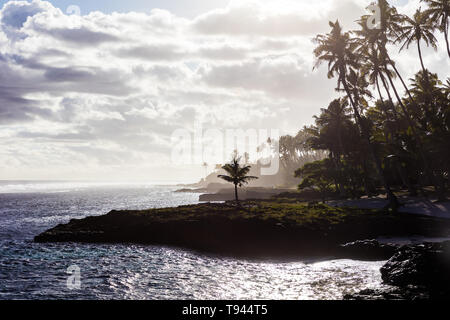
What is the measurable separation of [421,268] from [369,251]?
7660mm

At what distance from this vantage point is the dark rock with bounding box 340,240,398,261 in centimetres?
2263

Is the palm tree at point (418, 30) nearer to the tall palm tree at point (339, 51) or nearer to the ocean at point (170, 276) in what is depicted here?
the tall palm tree at point (339, 51)

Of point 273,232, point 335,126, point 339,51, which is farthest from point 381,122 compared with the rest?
point 273,232

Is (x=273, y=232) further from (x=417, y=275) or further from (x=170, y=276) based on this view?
(x=417, y=275)

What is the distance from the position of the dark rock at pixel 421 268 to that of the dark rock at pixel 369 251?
5059 mm

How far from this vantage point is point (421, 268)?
15.9 meters

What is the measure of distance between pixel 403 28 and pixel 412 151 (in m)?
15.7

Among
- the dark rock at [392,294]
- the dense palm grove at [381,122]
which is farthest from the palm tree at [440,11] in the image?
the dark rock at [392,294]

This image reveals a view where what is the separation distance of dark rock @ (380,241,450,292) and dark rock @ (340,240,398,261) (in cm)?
506

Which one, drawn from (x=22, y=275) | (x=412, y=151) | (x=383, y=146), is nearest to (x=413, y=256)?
(x=22, y=275)

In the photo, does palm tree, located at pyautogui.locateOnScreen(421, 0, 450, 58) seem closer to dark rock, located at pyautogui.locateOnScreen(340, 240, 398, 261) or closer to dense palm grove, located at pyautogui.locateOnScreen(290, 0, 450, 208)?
dense palm grove, located at pyautogui.locateOnScreen(290, 0, 450, 208)

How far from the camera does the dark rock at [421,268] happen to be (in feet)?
49.5

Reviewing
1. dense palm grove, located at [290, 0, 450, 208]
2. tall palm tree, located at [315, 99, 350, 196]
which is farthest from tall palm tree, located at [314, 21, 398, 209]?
tall palm tree, located at [315, 99, 350, 196]
